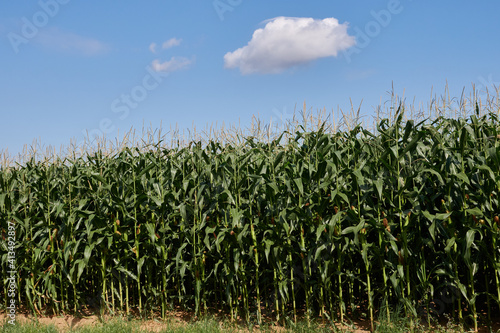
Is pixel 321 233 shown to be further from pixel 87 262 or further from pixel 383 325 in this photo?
pixel 87 262

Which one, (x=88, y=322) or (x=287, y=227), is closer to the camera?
(x=287, y=227)

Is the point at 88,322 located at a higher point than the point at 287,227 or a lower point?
lower

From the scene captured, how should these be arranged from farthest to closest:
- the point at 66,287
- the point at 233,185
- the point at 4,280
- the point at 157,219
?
the point at 4,280
the point at 66,287
the point at 157,219
the point at 233,185

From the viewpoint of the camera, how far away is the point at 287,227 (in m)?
5.18

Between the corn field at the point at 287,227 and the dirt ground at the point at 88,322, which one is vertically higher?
the corn field at the point at 287,227

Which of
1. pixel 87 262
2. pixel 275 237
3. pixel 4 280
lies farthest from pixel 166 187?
pixel 4 280

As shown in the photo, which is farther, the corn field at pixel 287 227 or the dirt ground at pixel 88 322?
the dirt ground at pixel 88 322

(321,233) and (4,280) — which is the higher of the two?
(321,233)

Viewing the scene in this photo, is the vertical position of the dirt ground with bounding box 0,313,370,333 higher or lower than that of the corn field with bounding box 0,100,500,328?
lower

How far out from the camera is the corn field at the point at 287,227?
16.5 feet

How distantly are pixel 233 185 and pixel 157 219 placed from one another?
1337mm

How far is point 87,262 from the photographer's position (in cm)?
591

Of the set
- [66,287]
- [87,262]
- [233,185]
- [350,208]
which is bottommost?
[66,287]

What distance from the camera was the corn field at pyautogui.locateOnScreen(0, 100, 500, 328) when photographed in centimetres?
503
